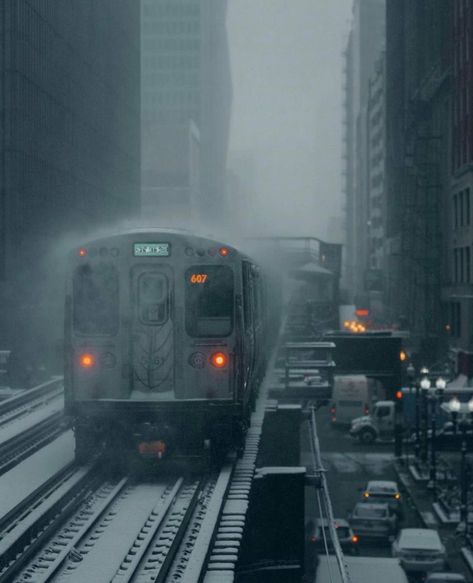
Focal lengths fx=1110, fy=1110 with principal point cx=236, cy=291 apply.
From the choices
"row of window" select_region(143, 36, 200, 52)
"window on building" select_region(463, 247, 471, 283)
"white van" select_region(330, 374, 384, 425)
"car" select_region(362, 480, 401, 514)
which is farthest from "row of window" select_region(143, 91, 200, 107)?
"car" select_region(362, 480, 401, 514)

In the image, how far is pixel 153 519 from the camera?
13.9 metres

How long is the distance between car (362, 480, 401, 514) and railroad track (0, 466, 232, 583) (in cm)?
2149

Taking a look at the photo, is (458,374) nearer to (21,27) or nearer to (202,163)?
(21,27)

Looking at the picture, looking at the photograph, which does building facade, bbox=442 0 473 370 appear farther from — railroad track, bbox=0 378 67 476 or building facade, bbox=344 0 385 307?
building facade, bbox=344 0 385 307

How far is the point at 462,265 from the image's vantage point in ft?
204

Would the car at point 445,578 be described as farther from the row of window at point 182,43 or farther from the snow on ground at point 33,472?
the row of window at point 182,43

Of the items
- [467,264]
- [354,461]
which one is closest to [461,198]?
[467,264]

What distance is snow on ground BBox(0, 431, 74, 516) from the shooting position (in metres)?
14.7

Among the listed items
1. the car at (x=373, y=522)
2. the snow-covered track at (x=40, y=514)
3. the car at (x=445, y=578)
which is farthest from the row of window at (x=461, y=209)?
the snow-covered track at (x=40, y=514)

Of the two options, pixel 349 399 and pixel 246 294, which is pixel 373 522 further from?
pixel 349 399

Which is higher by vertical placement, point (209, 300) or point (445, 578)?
point (209, 300)

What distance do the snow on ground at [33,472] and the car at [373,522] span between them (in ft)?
53.1

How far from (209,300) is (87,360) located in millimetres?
1986

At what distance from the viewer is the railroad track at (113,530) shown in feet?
38.5
